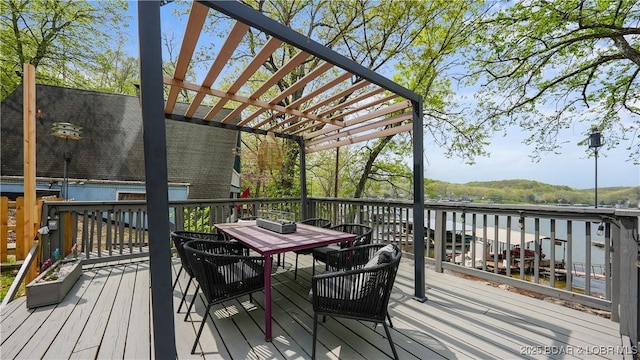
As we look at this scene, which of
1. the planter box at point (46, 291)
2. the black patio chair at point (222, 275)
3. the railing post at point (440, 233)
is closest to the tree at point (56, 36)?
the planter box at point (46, 291)

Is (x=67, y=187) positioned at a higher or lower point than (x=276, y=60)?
lower

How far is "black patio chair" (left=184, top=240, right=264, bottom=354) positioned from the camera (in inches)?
84.5

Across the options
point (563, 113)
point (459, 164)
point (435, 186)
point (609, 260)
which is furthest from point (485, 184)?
point (609, 260)

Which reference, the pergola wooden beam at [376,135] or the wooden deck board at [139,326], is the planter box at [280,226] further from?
the pergola wooden beam at [376,135]

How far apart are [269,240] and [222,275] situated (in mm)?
625

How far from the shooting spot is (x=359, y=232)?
3895 millimetres

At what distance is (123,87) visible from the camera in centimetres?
1423

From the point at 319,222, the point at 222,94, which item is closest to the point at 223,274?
the point at 222,94

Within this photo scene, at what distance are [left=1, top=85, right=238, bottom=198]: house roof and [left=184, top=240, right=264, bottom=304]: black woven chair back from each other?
8.18 metres

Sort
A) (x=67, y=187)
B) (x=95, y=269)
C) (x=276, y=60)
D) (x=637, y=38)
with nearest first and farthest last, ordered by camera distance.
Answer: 1. (x=95, y=269)
2. (x=637, y=38)
3. (x=67, y=187)
4. (x=276, y=60)

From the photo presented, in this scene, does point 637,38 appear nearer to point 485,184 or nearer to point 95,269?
point 485,184

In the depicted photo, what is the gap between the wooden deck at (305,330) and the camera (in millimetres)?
2062

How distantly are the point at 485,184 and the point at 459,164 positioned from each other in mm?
1938

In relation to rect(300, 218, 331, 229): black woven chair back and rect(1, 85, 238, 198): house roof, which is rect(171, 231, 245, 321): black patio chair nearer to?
rect(300, 218, 331, 229): black woven chair back
